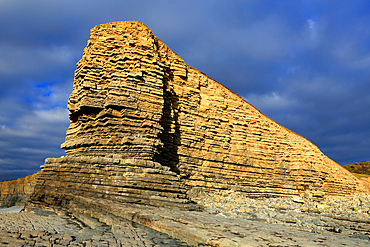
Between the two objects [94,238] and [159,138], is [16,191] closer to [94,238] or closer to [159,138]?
[159,138]

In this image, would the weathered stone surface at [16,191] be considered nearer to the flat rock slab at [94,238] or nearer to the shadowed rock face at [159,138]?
the shadowed rock face at [159,138]

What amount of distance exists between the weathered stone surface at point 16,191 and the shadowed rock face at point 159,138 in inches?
772

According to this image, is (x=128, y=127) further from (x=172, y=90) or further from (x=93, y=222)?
(x=93, y=222)

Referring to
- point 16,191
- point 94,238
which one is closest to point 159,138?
point 94,238

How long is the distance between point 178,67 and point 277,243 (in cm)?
1769

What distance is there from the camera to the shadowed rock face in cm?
1227

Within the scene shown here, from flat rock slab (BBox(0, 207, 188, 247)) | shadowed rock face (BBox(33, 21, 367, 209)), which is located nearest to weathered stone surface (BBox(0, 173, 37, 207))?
shadowed rock face (BBox(33, 21, 367, 209))

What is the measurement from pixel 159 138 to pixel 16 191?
30.5 meters

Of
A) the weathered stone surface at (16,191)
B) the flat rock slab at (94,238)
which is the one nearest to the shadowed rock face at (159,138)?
the flat rock slab at (94,238)

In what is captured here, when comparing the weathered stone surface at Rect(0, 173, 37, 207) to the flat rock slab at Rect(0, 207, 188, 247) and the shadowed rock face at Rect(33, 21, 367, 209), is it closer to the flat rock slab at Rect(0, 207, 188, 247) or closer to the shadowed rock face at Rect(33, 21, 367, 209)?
the shadowed rock face at Rect(33, 21, 367, 209)

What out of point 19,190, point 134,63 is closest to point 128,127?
point 134,63

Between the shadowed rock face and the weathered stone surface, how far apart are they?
64.3 ft

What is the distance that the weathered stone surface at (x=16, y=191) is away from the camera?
31828mm

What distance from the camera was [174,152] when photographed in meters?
18.6
